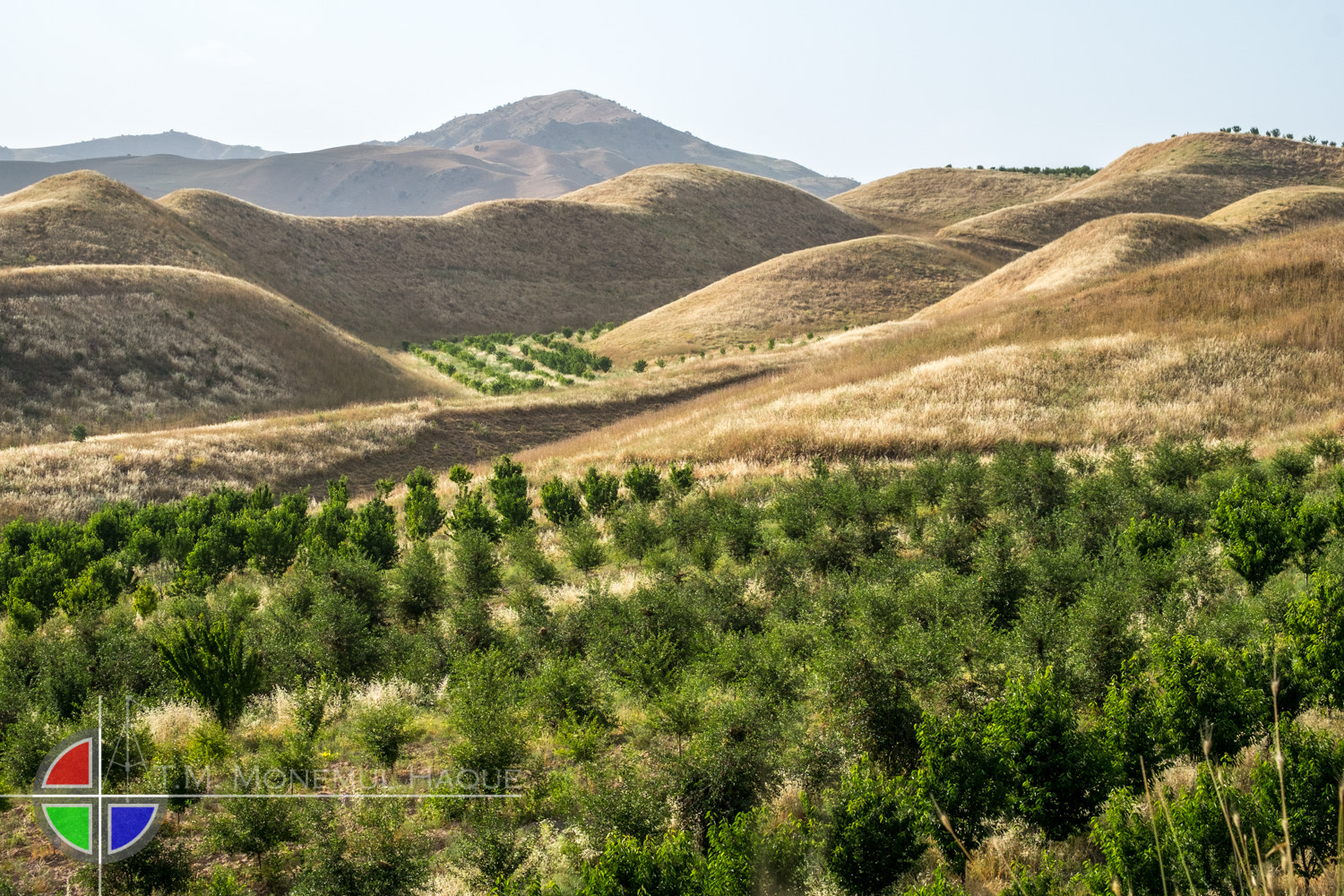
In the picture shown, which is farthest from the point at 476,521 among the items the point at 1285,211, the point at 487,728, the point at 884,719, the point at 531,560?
the point at 1285,211

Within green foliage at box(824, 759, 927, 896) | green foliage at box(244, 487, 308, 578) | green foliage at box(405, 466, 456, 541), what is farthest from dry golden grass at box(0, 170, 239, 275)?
green foliage at box(824, 759, 927, 896)

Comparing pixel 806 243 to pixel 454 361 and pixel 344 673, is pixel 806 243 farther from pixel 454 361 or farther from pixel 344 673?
pixel 344 673

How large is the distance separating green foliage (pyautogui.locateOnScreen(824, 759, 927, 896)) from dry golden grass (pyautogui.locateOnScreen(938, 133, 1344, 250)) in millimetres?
70336

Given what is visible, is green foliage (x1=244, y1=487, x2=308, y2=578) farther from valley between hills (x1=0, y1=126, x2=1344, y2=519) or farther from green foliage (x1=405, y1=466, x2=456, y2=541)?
valley between hills (x1=0, y1=126, x2=1344, y2=519)

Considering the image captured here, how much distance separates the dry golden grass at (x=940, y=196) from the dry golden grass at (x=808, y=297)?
107ft

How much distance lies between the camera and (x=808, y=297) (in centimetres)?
5025

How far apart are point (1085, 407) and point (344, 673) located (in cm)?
1606

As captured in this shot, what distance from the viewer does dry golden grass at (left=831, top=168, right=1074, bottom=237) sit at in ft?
298

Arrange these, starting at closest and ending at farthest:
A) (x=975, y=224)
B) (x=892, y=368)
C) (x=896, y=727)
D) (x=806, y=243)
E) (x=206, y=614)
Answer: (x=896, y=727) < (x=206, y=614) < (x=892, y=368) < (x=975, y=224) < (x=806, y=243)

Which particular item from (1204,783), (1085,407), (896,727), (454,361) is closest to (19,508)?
(896,727)

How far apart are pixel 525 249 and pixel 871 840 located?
7212cm

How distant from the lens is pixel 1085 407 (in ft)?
55.9

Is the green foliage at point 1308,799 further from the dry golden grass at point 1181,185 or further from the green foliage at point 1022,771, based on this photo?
the dry golden grass at point 1181,185

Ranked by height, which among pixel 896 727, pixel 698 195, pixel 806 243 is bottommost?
pixel 896 727
